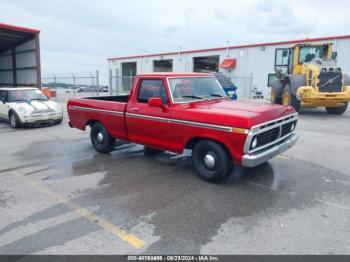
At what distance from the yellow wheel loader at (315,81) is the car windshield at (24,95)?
35.6 ft

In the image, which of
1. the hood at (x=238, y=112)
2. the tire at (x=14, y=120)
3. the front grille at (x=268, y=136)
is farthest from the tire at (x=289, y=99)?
the tire at (x=14, y=120)

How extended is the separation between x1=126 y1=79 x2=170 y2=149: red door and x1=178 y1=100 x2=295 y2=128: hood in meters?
0.60

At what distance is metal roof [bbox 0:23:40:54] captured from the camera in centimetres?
1625

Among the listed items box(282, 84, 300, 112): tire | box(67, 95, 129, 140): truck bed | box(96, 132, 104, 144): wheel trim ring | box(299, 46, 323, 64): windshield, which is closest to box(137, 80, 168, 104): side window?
box(67, 95, 129, 140): truck bed

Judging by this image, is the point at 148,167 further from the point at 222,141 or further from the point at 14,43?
the point at 14,43

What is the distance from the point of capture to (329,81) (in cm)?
1307

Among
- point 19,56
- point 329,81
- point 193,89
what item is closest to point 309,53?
point 329,81

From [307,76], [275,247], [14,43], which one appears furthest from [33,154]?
[14,43]

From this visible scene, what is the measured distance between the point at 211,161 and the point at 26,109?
863cm

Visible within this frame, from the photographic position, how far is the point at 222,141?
4969 millimetres

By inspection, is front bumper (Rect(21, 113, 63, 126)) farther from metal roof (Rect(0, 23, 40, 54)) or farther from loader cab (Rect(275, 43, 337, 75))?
loader cab (Rect(275, 43, 337, 75))

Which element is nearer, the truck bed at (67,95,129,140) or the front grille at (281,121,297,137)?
the front grille at (281,121,297,137)

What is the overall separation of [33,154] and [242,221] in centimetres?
566

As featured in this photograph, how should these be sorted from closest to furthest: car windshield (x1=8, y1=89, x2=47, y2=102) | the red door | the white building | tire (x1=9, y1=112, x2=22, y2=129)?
1. the red door
2. tire (x1=9, y1=112, x2=22, y2=129)
3. car windshield (x1=8, y1=89, x2=47, y2=102)
4. the white building
